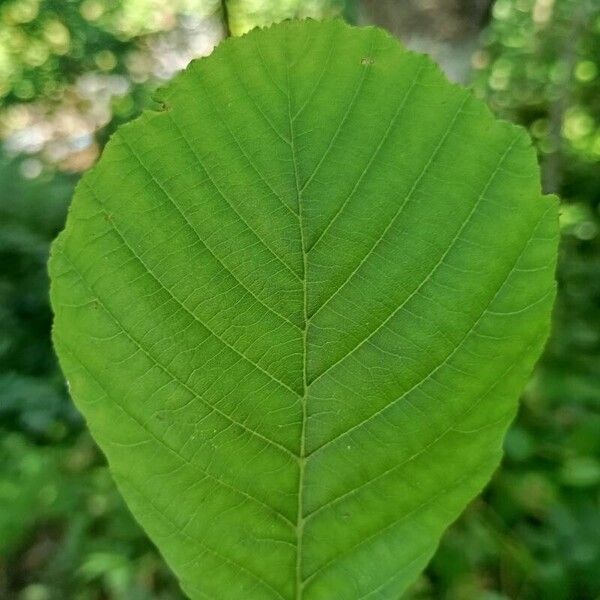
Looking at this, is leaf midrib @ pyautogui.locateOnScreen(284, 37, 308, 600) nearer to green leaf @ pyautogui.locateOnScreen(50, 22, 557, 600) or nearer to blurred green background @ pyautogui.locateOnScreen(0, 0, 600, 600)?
green leaf @ pyautogui.locateOnScreen(50, 22, 557, 600)

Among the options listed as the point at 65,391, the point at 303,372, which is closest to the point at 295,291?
the point at 303,372

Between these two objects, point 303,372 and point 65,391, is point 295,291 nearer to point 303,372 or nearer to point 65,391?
point 303,372

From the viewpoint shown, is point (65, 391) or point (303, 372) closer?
point (303, 372)

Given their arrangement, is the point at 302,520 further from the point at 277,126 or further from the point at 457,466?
the point at 277,126

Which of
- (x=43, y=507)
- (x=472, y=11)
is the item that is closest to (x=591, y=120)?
(x=472, y=11)

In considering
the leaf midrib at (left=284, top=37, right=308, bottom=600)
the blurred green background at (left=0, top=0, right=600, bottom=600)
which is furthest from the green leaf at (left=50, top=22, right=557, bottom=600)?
the blurred green background at (left=0, top=0, right=600, bottom=600)

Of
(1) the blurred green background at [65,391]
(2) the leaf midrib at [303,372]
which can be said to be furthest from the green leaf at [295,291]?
(1) the blurred green background at [65,391]

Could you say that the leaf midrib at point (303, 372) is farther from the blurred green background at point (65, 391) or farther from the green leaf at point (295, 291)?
the blurred green background at point (65, 391)
